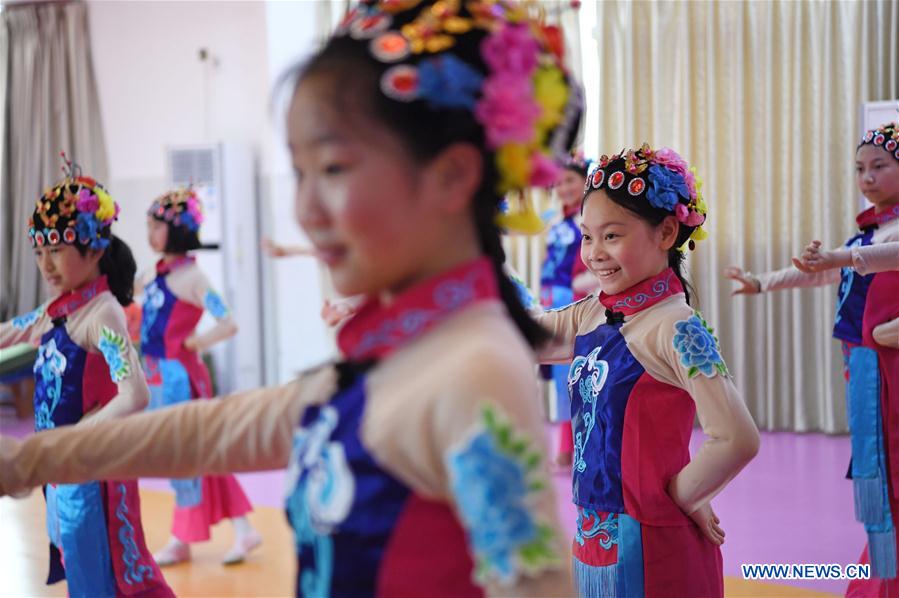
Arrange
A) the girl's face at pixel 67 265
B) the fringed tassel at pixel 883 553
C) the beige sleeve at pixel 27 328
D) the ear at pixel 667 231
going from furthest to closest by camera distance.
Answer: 1. the fringed tassel at pixel 883 553
2. the beige sleeve at pixel 27 328
3. the girl's face at pixel 67 265
4. the ear at pixel 667 231

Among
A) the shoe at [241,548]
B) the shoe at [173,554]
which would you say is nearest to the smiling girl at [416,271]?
the shoe at [241,548]

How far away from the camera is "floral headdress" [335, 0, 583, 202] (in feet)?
2.93

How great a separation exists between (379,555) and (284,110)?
0.45 metres

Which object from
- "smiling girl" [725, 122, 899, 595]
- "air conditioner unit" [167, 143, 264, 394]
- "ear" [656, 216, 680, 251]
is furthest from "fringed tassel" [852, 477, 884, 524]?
"air conditioner unit" [167, 143, 264, 394]

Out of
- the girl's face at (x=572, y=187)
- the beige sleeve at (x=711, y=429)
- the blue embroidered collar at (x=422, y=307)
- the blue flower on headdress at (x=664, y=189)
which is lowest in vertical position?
the beige sleeve at (x=711, y=429)

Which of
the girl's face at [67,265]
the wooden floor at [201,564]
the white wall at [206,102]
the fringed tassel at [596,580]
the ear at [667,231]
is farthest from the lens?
the white wall at [206,102]

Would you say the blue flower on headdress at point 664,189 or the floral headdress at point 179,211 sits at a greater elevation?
the floral headdress at point 179,211

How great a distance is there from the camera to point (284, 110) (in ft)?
3.21

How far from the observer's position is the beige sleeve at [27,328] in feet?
8.81

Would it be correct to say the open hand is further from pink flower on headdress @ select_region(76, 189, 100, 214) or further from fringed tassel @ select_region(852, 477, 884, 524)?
pink flower on headdress @ select_region(76, 189, 100, 214)

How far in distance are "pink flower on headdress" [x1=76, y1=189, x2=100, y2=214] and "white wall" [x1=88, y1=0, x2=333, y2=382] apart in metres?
4.46

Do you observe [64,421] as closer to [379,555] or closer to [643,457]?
[643,457]

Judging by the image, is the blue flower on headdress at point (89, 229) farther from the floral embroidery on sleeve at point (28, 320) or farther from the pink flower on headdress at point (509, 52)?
the pink flower on headdress at point (509, 52)

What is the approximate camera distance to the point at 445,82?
89cm
